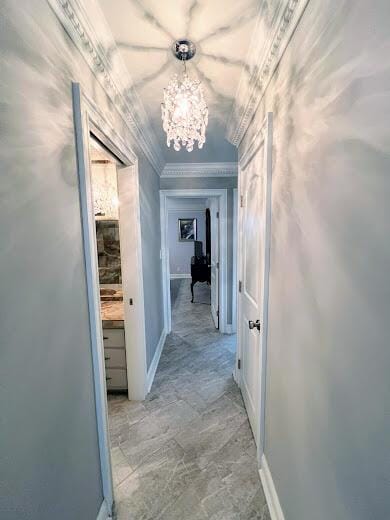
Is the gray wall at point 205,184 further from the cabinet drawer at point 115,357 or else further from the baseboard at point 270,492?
the baseboard at point 270,492

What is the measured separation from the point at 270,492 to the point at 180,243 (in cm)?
603

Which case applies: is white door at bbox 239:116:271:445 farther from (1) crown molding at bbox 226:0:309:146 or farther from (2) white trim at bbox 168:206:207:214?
(2) white trim at bbox 168:206:207:214

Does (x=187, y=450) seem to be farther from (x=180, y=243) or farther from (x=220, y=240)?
(x=180, y=243)

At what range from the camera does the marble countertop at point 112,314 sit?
2.17 metres

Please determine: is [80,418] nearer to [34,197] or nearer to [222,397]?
[34,197]

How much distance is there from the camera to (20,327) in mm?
686

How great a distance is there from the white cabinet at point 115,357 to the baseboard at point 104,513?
101 cm

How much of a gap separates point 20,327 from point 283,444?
49.7 inches

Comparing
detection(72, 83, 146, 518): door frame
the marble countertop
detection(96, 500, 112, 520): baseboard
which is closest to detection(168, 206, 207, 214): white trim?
the marble countertop

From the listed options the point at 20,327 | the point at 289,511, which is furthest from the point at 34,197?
the point at 289,511

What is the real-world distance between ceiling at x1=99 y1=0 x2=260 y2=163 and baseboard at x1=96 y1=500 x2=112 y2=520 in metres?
2.27

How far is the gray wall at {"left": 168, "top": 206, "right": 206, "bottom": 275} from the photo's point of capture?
6.87 metres

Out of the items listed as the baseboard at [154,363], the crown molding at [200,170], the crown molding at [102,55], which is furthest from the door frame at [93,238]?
the crown molding at [200,170]

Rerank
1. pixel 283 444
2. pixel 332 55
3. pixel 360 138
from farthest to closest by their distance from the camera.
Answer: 1. pixel 283 444
2. pixel 332 55
3. pixel 360 138
